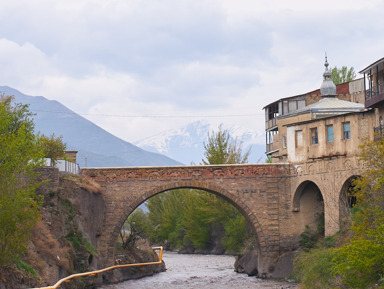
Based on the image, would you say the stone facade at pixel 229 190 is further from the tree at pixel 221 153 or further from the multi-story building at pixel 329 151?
the tree at pixel 221 153

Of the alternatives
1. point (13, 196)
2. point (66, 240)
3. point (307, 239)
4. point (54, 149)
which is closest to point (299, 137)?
point (307, 239)

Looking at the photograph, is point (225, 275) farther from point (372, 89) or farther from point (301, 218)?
point (372, 89)

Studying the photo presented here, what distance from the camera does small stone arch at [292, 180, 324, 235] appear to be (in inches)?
1674

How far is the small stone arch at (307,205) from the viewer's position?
42.5 meters

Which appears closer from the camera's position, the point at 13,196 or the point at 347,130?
the point at 13,196

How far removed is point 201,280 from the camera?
4278 centimetres

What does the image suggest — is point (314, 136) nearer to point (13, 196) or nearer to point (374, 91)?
point (374, 91)

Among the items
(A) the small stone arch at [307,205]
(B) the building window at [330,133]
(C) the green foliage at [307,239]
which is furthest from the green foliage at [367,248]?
(A) the small stone arch at [307,205]

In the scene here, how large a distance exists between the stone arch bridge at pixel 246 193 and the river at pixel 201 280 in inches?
93.4

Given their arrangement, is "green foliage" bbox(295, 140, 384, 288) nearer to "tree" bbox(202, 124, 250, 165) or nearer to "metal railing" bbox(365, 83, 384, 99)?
"metal railing" bbox(365, 83, 384, 99)

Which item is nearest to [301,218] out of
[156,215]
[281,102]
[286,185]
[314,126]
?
[286,185]

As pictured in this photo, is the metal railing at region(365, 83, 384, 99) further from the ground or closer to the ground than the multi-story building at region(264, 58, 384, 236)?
further from the ground

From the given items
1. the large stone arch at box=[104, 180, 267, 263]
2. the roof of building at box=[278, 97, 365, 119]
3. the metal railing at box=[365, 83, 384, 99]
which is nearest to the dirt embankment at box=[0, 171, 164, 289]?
A: the large stone arch at box=[104, 180, 267, 263]

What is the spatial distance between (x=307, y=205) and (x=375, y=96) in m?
9.75
